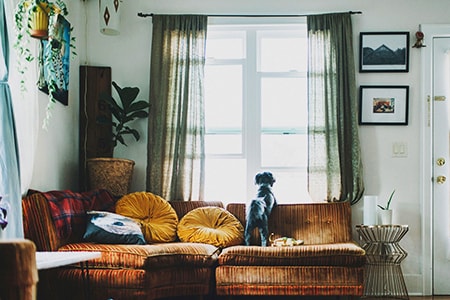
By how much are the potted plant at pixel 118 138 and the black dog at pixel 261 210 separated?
1.01m

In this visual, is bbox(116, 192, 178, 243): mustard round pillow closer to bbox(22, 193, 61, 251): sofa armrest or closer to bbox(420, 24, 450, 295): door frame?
bbox(22, 193, 61, 251): sofa armrest

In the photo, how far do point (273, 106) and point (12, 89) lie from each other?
238cm

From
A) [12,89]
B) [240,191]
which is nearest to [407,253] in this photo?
[240,191]

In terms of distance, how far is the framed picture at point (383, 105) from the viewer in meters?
5.10

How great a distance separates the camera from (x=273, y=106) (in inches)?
206

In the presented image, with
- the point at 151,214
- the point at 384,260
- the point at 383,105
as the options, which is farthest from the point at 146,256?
the point at 383,105

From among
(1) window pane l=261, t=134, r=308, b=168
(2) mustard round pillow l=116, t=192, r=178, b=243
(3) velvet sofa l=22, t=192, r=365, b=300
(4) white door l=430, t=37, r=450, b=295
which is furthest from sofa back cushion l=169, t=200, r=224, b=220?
(4) white door l=430, t=37, r=450, b=295

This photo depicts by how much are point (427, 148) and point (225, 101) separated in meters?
1.70

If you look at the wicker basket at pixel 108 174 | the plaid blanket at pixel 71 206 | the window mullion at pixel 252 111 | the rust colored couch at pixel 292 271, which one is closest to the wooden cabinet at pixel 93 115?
the wicker basket at pixel 108 174

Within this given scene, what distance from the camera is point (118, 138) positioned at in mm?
4957

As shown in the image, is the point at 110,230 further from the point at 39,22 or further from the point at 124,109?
the point at 39,22

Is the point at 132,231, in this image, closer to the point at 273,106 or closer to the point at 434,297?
the point at 273,106

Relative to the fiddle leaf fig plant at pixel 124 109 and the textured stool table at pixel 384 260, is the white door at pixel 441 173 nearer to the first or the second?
the textured stool table at pixel 384 260

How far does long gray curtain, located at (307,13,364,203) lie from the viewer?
5.00 metres
